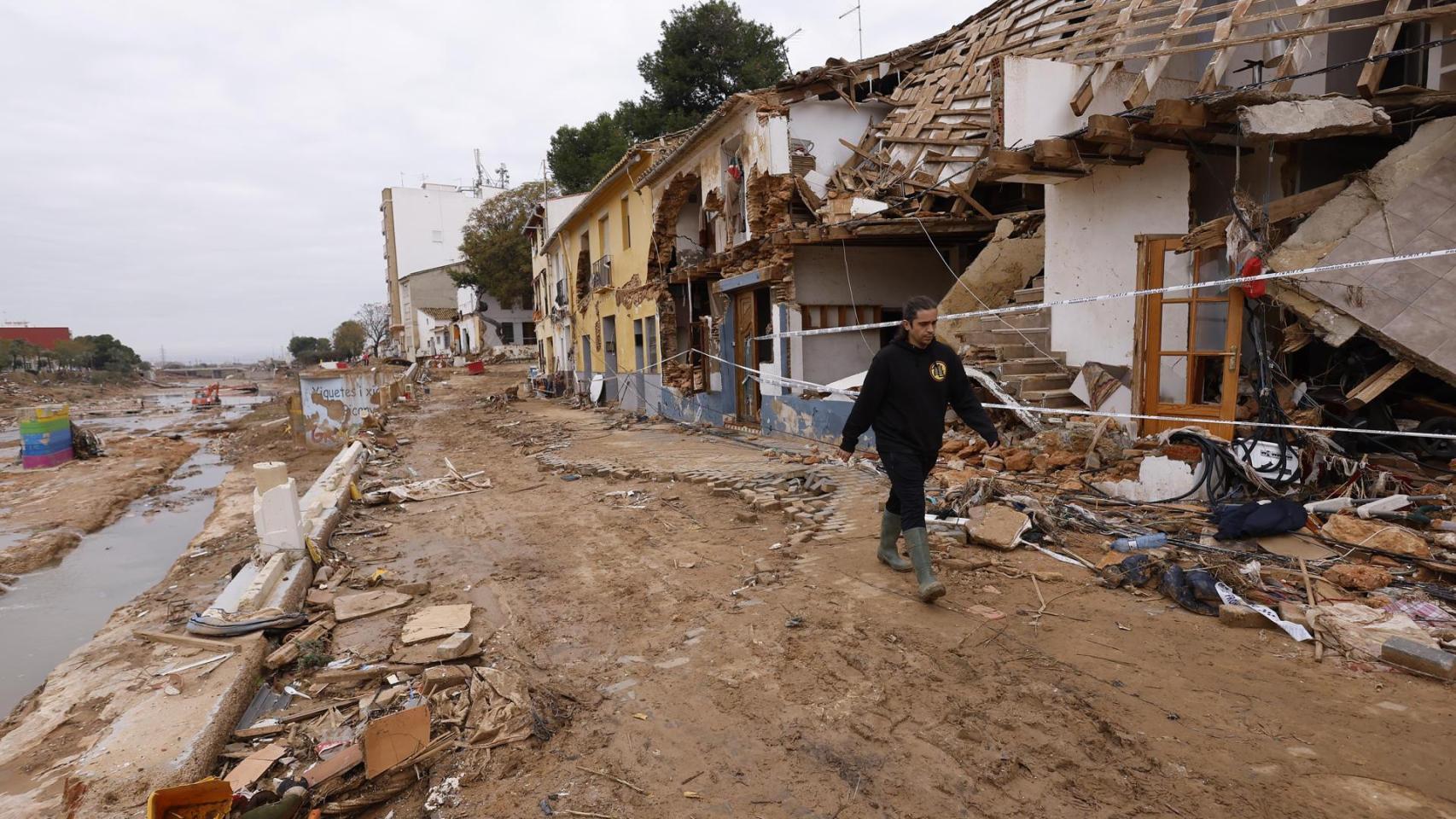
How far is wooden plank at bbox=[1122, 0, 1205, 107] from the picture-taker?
22.4 feet

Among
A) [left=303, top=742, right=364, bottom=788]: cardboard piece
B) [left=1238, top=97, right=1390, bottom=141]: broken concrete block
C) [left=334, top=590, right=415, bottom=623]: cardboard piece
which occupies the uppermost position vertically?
[left=1238, top=97, right=1390, bottom=141]: broken concrete block

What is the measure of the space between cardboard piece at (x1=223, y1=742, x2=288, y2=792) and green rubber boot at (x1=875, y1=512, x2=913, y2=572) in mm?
3658

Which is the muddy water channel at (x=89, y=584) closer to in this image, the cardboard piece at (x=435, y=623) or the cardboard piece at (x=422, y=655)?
the cardboard piece at (x=435, y=623)

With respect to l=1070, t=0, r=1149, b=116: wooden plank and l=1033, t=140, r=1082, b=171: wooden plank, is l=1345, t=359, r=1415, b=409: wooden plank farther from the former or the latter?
l=1070, t=0, r=1149, b=116: wooden plank

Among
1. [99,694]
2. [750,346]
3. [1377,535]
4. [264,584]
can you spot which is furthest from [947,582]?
[750,346]

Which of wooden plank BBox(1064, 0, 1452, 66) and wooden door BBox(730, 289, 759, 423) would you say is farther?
wooden door BBox(730, 289, 759, 423)

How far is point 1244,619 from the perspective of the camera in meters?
3.95

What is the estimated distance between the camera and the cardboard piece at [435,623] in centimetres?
462

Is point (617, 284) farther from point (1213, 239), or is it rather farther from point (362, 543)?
point (1213, 239)

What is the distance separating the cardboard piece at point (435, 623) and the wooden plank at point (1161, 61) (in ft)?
23.9

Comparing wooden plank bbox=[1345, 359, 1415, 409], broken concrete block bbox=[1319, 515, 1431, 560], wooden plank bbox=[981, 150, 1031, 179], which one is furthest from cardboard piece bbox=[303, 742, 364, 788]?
wooden plank bbox=[1345, 359, 1415, 409]

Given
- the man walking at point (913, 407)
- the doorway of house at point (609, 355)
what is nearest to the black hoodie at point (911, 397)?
the man walking at point (913, 407)

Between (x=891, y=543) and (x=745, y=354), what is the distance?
31.1ft

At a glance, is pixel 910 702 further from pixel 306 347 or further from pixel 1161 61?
pixel 306 347
